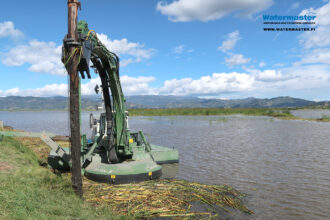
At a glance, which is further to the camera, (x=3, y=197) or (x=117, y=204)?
(x=117, y=204)

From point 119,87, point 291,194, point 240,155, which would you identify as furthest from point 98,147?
point 240,155

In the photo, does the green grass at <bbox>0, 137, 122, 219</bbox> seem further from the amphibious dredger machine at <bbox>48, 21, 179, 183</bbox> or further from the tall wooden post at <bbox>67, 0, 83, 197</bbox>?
the amphibious dredger machine at <bbox>48, 21, 179, 183</bbox>

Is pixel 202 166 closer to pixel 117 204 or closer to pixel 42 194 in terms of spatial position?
pixel 117 204

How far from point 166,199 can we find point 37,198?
4.11 m

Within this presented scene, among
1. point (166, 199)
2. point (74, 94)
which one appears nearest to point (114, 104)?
point (74, 94)

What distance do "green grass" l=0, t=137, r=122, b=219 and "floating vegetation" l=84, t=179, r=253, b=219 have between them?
3.01 ft

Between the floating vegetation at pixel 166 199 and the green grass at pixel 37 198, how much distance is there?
3.01 ft

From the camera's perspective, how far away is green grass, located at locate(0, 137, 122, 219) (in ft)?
20.7

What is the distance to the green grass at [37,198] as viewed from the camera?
6316 mm

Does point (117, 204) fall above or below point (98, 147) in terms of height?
below

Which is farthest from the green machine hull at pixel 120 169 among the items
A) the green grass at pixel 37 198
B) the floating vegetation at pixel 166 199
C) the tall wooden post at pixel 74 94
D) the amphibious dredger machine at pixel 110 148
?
the tall wooden post at pixel 74 94

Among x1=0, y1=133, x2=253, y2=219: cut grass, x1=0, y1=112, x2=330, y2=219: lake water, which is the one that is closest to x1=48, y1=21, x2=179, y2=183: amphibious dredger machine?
x1=0, y1=133, x2=253, y2=219: cut grass

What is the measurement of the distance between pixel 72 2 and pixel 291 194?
11438 mm

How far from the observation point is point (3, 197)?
22.0 ft
